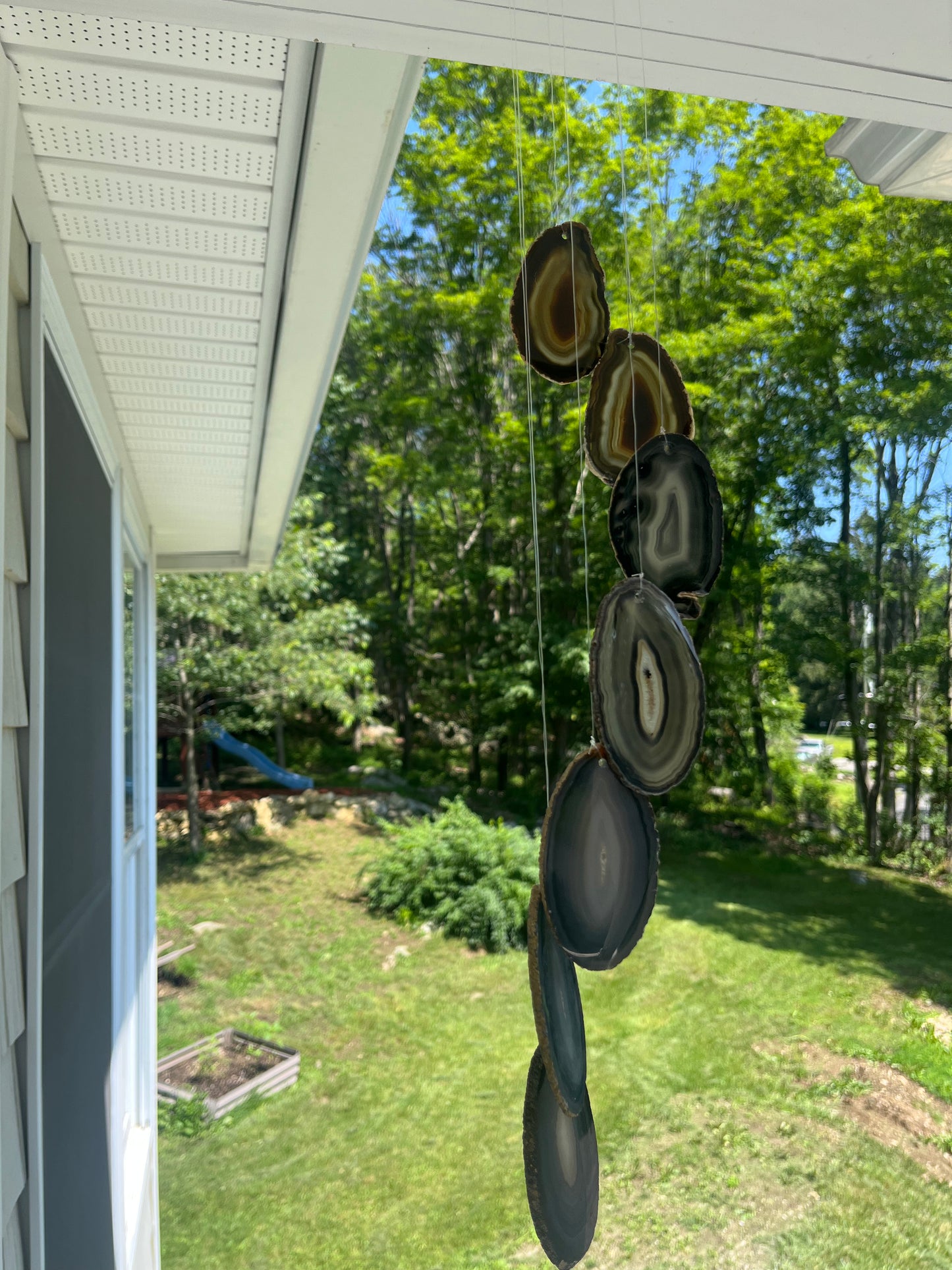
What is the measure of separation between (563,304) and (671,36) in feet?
0.76

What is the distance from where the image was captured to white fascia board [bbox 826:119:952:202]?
3.68ft

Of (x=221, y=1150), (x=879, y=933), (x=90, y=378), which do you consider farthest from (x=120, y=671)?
(x=879, y=933)

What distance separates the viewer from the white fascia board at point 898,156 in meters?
1.12

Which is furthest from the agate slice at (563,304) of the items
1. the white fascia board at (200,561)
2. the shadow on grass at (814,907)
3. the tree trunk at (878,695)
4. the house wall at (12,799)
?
the tree trunk at (878,695)

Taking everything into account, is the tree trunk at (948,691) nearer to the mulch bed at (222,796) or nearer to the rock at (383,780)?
the rock at (383,780)

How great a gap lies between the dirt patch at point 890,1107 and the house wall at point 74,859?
5.62 metres

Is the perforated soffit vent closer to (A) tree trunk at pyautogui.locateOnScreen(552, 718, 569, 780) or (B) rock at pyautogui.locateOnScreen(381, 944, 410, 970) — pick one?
(B) rock at pyautogui.locateOnScreen(381, 944, 410, 970)

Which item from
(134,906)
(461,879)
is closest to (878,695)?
(461,879)

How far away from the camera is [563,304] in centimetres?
85

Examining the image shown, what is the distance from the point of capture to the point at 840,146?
4.15ft

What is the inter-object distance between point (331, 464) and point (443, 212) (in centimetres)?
344

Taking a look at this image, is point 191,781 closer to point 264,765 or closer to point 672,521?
point 264,765

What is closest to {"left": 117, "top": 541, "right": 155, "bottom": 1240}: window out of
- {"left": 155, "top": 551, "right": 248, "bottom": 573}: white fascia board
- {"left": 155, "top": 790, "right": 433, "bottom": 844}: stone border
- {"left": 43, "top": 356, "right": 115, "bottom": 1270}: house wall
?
{"left": 43, "top": 356, "right": 115, "bottom": 1270}: house wall

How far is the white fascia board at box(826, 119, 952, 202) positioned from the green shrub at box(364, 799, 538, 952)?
6.72 metres
